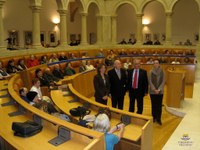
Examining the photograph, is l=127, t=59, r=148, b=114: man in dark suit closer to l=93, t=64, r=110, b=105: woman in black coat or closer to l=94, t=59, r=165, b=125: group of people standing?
l=94, t=59, r=165, b=125: group of people standing

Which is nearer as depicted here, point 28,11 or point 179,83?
point 179,83

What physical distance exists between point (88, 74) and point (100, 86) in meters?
3.44

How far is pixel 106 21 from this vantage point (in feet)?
64.1

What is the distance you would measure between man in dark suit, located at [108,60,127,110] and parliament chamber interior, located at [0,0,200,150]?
1.81 feet

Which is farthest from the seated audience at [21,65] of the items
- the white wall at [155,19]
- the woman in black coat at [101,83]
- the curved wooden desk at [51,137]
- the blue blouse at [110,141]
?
the white wall at [155,19]

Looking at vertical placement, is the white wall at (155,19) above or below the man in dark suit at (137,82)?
above

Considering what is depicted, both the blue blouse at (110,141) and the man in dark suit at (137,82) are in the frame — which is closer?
the blue blouse at (110,141)

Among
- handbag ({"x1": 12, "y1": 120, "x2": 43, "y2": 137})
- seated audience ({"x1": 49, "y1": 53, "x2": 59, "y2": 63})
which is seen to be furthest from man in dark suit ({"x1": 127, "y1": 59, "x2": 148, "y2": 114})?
seated audience ({"x1": 49, "y1": 53, "x2": 59, "y2": 63})

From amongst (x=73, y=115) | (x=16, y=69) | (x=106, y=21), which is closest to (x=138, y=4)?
(x=106, y=21)

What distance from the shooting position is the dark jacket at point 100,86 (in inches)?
223

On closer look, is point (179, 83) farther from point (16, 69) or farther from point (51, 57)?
point (51, 57)

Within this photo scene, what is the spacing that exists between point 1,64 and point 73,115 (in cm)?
716

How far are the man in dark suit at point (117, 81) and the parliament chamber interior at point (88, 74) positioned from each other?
1.81ft

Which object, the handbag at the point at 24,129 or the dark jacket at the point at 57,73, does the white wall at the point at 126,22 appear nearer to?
the dark jacket at the point at 57,73
